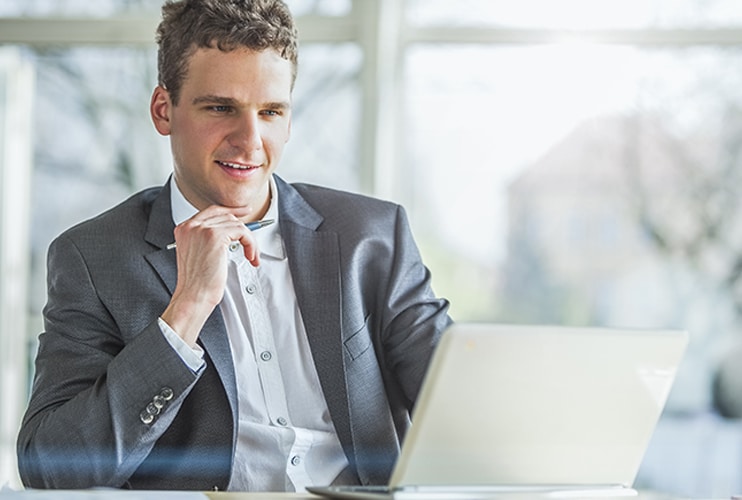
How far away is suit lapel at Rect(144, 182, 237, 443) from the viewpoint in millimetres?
1804

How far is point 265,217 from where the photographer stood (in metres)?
2.03

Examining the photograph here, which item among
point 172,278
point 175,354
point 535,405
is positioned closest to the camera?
point 535,405

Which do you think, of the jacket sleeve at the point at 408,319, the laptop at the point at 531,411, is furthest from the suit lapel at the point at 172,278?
the laptop at the point at 531,411

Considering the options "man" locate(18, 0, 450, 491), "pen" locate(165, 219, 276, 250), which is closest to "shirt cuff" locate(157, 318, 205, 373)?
"man" locate(18, 0, 450, 491)

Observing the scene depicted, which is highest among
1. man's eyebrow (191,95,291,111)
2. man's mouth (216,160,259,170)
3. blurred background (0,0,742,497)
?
man's eyebrow (191,95,291,111)

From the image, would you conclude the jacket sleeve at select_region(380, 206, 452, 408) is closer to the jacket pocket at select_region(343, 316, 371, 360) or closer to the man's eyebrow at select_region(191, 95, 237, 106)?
the jacket pocket at select_region(343, 316, 371, 360)

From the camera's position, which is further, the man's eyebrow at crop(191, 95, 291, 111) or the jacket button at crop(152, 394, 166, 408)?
the man's eyebrow at crop(191, 95, 291, 111)

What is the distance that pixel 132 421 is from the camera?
1662 millimetres

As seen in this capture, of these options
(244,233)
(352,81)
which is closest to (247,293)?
(244,233)

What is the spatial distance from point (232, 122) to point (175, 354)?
0.46 metres

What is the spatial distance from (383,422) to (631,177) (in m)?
2.71

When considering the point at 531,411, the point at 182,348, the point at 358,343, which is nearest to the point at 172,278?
the point at 182,348

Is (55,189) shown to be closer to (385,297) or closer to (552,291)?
(552,291)

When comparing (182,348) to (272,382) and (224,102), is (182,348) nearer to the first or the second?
(272,382)
